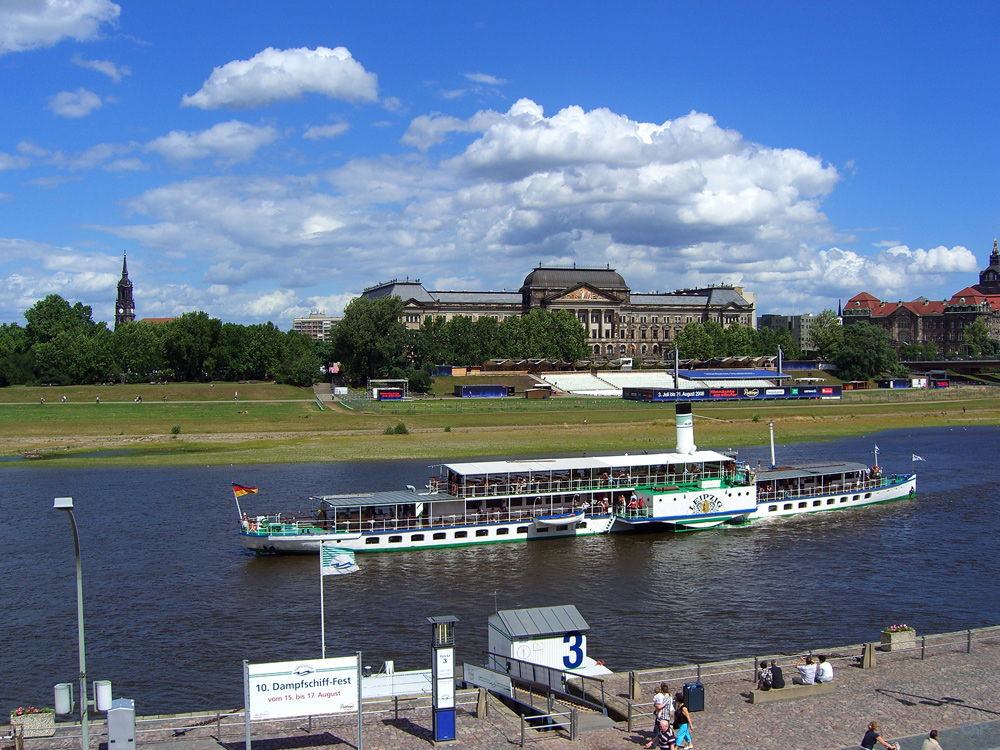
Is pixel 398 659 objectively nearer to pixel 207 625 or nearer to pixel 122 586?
Result: pixel 207 625

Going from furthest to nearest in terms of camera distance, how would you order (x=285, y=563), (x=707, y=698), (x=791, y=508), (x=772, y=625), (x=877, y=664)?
(x=791, y=508)
(x=285, y=563)
(x=772, y=625)
(x=877, y=664)
(x=707, y=698)

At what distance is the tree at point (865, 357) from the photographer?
627 ft

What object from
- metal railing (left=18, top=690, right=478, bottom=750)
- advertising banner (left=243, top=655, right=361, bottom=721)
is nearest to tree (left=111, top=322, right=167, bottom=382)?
metal railing (left=18, top=690, right=478, bottom=750)

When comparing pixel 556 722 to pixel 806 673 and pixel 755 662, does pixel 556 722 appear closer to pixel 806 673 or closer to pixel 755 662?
pixel 755 662

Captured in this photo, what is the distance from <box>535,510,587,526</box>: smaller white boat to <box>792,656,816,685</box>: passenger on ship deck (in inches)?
1134

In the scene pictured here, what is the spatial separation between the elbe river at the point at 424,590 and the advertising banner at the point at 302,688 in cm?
876

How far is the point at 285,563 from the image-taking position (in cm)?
4972

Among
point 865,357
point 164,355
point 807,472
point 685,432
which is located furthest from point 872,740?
point 865,357

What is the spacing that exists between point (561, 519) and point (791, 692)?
30.0 metres

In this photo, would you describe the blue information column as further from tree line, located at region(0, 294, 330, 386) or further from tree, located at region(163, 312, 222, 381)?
tree, located at region(163, 312, 222, 381)

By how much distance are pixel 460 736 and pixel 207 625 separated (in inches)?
756

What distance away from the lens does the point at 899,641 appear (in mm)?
29984

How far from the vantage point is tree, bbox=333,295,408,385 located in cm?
15475

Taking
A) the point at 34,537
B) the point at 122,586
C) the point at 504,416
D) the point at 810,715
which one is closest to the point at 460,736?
the point at 810,715
